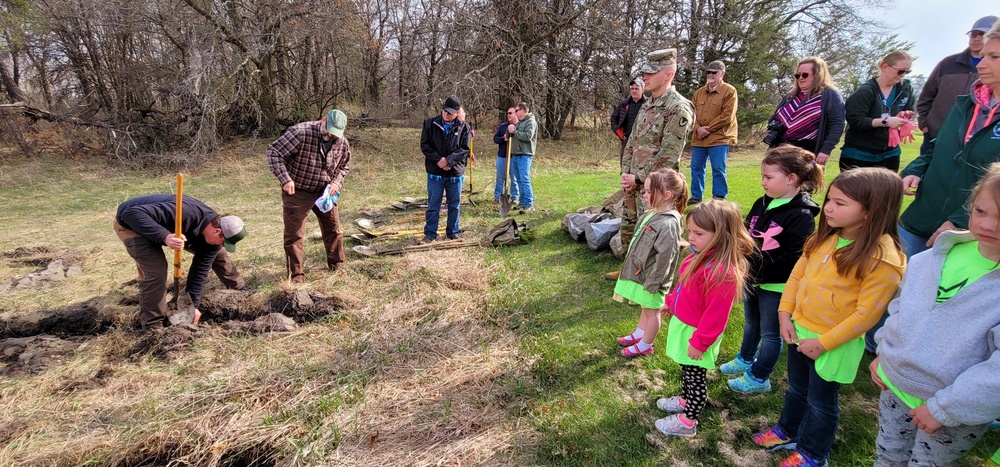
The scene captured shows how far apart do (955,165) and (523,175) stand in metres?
5.88

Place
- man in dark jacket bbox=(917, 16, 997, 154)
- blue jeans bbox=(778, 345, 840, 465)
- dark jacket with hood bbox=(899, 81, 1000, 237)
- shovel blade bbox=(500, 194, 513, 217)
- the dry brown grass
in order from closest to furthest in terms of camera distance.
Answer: blue jeans bbox=(778, 345, 840, 465) → dark jacket with hood bbox=(899, 81, 1000, 237) → the dry brown grass → man in dark jacket bbox=(917, 16, 997, 154) → shovel blade bbox=(500, 194, 513, 217)

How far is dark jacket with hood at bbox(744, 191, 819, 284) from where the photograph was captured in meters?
2.54

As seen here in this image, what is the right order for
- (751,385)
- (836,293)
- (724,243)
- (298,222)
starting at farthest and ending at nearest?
1. (298,222)
2. (751,385)
3. (724,243)
4. (836,293)

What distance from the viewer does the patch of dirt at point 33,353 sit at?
346 centimetres

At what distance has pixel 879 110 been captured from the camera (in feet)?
12.5

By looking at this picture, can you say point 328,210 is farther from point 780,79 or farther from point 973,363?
point 780,79

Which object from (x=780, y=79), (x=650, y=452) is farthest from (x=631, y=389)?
(x=780, y=79)

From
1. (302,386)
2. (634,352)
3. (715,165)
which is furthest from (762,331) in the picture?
(715,165)

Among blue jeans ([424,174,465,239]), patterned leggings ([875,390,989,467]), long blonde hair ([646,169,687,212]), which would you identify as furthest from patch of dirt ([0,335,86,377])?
patterned leggings ([875,390,989,467])

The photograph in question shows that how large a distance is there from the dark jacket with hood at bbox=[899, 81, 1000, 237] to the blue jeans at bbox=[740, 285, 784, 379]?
921 millimetres


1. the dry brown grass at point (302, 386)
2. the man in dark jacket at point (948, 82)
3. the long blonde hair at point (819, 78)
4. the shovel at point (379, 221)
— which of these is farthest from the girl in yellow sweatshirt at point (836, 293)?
the shovel at point (379, 221)

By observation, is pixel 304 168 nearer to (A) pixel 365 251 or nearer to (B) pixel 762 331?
(A) pixel 365 251

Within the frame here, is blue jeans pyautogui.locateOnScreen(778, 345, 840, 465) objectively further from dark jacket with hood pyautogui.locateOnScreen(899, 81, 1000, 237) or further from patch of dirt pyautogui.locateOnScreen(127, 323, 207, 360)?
patch of dirt pyautogui.locateOnScreen(127, 323, 207, 360)

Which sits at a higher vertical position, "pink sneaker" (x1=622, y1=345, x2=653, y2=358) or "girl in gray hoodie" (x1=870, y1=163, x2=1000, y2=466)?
"girl in gray hoodie" (x1=870, y1=163, x2=1000, y2=466)
